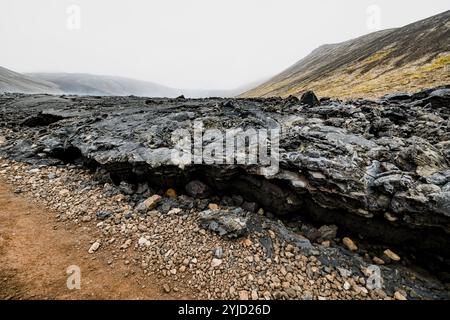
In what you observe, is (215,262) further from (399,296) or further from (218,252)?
(399,296)

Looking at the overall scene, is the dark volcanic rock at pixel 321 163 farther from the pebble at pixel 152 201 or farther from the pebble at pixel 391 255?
the pebble at pixel 152 201

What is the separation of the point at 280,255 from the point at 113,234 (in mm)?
4335

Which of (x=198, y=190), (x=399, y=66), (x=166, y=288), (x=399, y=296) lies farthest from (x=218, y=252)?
(x=399, y=66)

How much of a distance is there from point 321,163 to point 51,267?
22.5 ft

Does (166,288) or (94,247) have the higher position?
(94,247)

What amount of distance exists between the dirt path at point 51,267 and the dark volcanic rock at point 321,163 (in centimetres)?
256

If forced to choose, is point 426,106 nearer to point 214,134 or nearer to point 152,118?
point 214,134

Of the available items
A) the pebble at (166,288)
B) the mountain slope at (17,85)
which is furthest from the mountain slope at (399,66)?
the mountain slope at (17,85)

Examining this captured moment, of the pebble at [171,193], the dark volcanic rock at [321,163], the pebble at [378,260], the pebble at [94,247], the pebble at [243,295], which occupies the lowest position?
the pebble at [243,295]

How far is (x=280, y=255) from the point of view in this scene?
5605 millimetres

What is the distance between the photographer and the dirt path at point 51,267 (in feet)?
15.4

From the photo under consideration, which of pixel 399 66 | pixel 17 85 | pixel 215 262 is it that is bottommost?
pixel 215 262

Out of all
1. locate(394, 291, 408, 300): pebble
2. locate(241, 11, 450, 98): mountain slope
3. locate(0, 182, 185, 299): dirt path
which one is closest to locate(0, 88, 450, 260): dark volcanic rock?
locate(394, 291, 408, 300): pebble

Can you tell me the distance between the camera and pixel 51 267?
5219 mm
